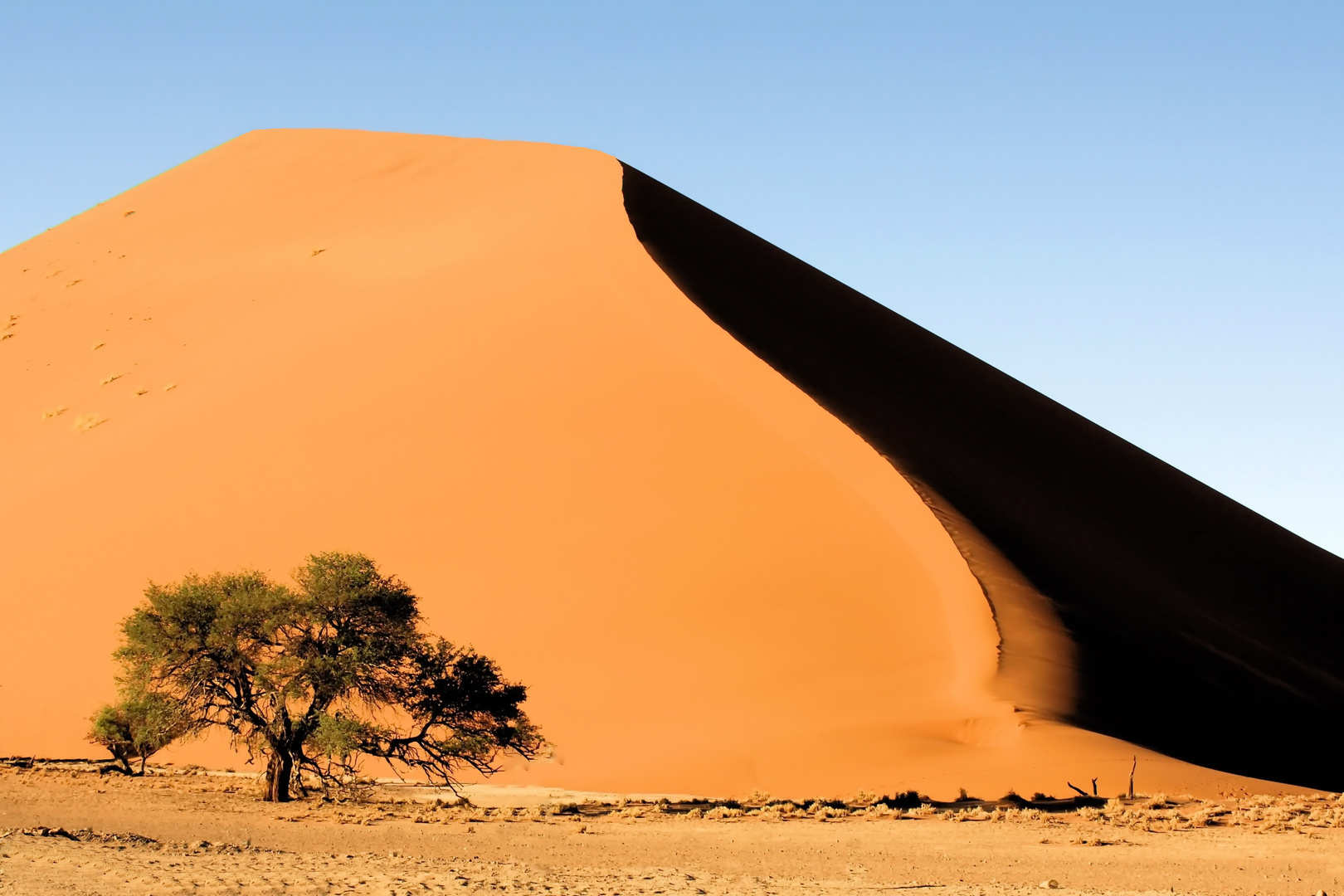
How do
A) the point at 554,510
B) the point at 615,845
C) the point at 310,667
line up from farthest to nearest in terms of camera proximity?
1. the point at 554,510
2. the point at 310,667
3. the point at 615,845

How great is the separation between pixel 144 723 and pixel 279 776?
1542 mm

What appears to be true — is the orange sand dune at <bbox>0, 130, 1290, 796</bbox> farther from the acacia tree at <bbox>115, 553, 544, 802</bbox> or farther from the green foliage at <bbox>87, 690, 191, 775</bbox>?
the green foliage at <bbox>87, 690, 191, 775</bbox>

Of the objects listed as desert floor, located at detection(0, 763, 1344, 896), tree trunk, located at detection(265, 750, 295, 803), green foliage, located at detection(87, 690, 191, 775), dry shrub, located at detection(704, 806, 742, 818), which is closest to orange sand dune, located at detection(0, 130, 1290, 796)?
dry shrub, located at detection(704, 806, 742, 818)

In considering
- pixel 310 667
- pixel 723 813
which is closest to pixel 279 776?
pixel 310 667

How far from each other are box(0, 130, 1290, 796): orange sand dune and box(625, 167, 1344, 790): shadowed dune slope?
1.10 metres

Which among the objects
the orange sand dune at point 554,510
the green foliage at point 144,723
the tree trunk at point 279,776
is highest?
the orange sand dune at point 554,510

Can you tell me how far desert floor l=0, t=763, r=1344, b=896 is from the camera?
29.9 feet

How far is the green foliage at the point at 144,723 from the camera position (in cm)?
1331

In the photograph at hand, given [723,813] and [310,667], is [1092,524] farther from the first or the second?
[310,667]

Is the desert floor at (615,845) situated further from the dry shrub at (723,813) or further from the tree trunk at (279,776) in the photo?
the tree trunk at (279,776)

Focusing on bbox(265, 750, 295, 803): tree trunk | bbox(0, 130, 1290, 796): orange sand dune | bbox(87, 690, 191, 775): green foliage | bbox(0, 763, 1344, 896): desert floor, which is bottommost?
bbox(0, 763, 1344, 896): desert floor

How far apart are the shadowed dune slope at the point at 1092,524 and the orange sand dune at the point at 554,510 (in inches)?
43.5

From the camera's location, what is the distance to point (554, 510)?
58.7 feet

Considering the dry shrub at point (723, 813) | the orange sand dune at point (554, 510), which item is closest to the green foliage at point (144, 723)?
the orange sand dune at point (554, 510)
